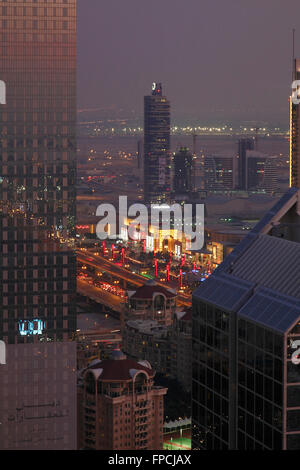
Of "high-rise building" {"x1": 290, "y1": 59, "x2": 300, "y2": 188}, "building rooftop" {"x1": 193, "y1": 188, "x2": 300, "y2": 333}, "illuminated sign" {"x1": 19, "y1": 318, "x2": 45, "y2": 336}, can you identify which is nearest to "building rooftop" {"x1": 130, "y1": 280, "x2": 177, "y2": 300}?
"high-rise building" {"x1": 290, "y1": 59, "x2": 300, "y2": 188}

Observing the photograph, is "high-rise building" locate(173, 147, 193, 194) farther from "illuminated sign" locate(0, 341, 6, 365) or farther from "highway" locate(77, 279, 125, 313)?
"illuminated sign" locate(0, 341, 6, 365)

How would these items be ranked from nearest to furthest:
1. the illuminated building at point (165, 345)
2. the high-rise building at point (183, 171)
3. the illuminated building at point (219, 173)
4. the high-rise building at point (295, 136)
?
the illuminated building at point (165, 345) < the high-rise building at point (295, 136) < the high-rise building at point (183, 171) < the illuminated building at point (219, 173)

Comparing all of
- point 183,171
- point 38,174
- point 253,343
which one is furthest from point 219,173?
point 253,343

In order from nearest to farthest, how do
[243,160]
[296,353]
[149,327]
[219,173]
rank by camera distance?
[296,353] < [149,327] < [243,160] < [219,173]

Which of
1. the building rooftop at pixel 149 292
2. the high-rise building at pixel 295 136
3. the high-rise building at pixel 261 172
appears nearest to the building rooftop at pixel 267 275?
the building rooftop at pixel 149 292

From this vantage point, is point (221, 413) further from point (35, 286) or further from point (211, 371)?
point (35, 286)

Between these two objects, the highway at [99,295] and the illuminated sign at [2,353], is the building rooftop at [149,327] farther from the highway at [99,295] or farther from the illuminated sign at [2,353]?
the illuminated sign at [2,353]

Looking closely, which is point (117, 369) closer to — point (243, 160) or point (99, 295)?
point (99, 295)
